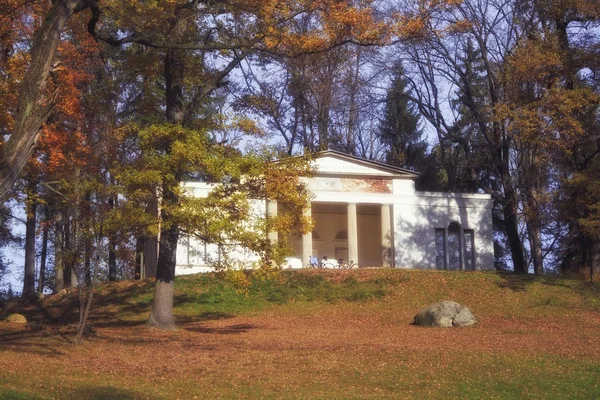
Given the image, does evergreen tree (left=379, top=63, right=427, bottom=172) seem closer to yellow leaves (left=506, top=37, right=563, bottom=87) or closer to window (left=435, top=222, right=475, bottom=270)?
window (left=435, top=222, right=475, bottom=270)

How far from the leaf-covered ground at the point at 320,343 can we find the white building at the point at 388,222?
6.78m

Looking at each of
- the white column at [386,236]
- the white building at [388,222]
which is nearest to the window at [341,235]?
the white building at [388,222]

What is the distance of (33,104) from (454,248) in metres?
36.1

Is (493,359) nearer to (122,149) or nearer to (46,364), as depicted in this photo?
(46,364)

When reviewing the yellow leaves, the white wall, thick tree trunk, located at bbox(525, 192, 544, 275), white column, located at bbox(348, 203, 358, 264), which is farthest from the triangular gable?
the yellow leaves

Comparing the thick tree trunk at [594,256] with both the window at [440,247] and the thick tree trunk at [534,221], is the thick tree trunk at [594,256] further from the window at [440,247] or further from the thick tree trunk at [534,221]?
the window at [440,247]

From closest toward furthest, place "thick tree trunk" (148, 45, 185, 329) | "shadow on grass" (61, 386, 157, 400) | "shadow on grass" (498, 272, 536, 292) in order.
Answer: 1. "shadow on grass" (61, 386, 157, 400)
2. "thick tree trunk" (148, 45, 185, 329)
3. "shadow on grass" (498, 272, 536, 292)

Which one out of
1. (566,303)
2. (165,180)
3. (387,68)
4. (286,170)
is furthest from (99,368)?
(387,68)

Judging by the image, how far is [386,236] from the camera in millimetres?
41094

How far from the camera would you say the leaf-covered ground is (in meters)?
12.1

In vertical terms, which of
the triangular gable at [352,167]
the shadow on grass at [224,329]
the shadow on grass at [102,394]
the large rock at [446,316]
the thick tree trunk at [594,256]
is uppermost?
the triangular gable at [352,167]

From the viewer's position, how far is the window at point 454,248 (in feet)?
140

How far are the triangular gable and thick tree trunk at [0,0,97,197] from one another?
28.9 metres

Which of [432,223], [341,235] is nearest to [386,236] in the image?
[432,223]
